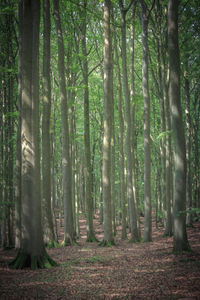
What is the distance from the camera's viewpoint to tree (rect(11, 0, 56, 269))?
22.7 feet

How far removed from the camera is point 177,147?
28.4ft

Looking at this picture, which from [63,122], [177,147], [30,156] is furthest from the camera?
[63,122]

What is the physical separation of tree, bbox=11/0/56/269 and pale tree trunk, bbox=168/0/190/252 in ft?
13.3

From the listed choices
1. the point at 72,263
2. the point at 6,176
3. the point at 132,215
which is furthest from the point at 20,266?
the point at 132,215

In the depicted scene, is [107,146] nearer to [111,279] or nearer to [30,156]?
[30,156]

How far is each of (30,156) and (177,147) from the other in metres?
4.80

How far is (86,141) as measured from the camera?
13.7m

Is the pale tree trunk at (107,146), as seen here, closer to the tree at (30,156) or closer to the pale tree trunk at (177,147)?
the pale tree trunk at (177,147)

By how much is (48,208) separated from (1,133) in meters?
5.19

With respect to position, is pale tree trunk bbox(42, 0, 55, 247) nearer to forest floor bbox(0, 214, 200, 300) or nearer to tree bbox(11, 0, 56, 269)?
tree bbox(11, 0, 56, 269)

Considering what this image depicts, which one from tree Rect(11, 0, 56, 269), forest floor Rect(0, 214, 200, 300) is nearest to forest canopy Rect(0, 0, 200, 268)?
tree Rect(11, 0, 56, 269)

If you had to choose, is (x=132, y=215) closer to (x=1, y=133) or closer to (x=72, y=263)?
(x=72, y=263)

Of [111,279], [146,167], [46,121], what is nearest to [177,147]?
[146,167]

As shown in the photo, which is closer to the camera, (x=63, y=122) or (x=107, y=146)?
(x=107, y=146)
